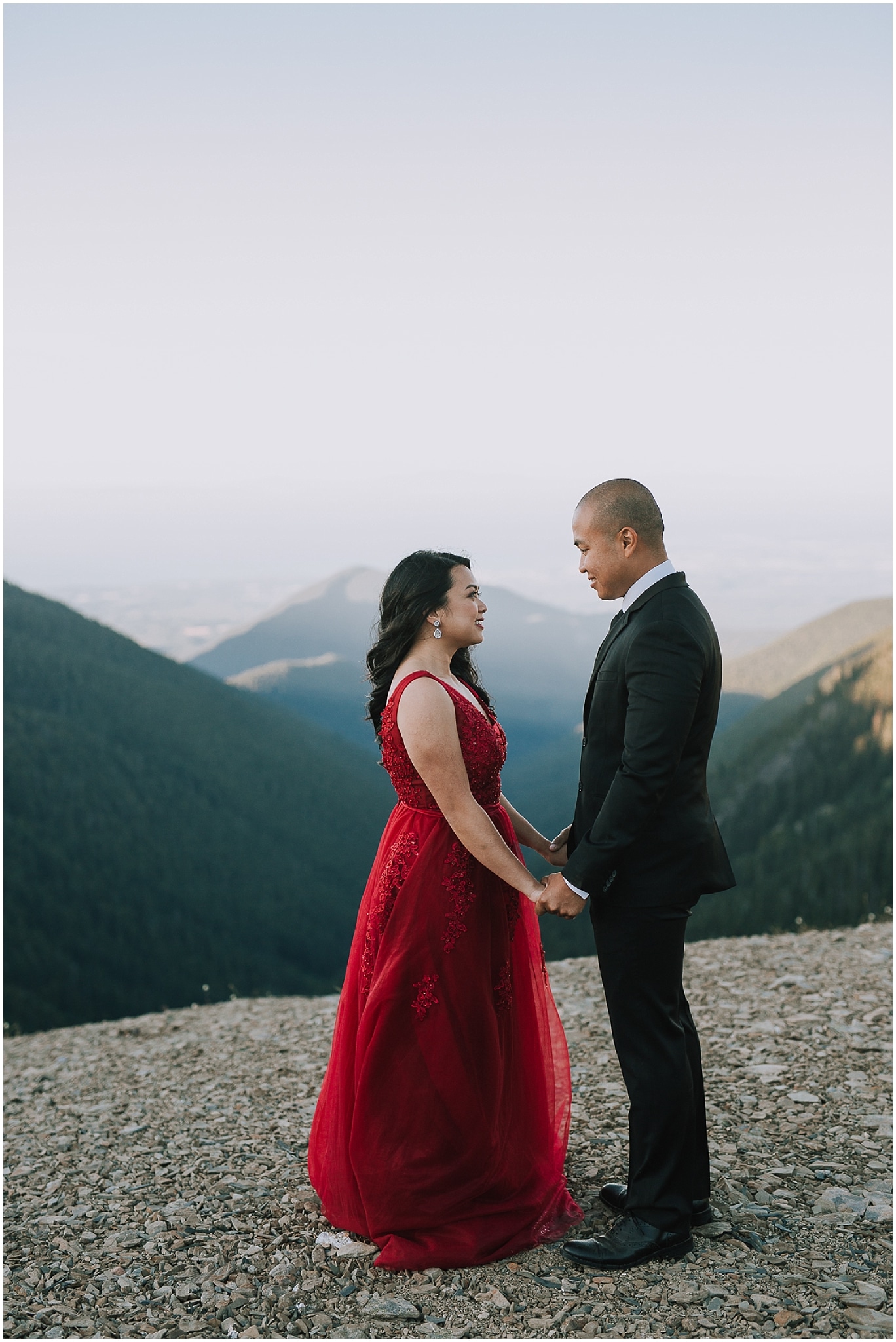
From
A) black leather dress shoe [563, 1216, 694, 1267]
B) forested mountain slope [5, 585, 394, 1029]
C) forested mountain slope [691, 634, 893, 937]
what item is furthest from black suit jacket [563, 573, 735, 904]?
forested mountain slope [5, 585, 394, 1029]

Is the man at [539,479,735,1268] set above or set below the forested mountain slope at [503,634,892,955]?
above

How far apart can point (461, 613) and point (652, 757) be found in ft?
3.61

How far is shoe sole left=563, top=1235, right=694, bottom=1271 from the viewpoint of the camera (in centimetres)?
386

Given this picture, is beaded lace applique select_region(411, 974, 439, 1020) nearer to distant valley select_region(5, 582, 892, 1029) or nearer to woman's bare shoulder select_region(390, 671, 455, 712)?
woman's bare shoulder select_region(390, 671, 455, 712)

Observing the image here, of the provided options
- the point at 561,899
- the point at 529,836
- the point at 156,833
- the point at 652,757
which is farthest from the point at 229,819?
the point at 652,757

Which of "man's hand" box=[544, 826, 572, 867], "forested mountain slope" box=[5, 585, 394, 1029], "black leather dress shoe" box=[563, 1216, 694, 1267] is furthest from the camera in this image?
"forested mountain slope" box=[5, 585, 394, 1029]

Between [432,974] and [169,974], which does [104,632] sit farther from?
[432,974]

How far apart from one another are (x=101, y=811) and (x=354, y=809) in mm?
16018

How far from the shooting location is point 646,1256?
12.7 feet

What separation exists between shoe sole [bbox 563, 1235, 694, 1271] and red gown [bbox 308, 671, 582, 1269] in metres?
0.22

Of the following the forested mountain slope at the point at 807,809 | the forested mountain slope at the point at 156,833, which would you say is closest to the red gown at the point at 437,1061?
the forested mountain slope at the point at 807,809

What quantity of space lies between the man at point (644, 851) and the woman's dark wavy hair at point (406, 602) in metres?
0.64

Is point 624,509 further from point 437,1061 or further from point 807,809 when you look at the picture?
point 807,809

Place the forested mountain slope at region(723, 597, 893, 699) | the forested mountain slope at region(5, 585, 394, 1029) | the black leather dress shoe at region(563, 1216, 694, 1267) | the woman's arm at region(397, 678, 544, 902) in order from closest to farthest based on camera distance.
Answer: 1. the black leather dress shoe at region(563, 1216, 694, 1267)
2. the woman's arm at region(397, 678, 544, 902)
3. the forested mountain slope at region(5, 585, 394, 1029)
4. the forested mountain slope at region(723, 597, 893, 699)
